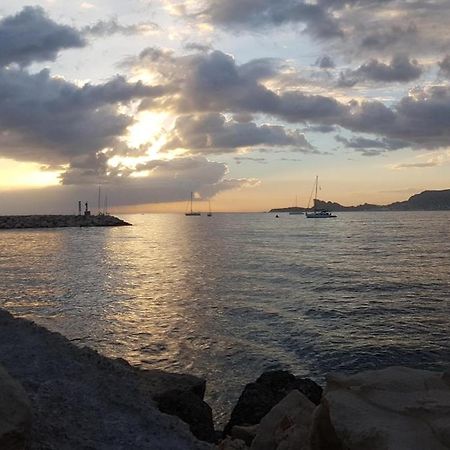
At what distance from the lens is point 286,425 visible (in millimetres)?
7348

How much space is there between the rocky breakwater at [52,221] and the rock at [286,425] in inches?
5745

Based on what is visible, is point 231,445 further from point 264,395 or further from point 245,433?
point 264,395

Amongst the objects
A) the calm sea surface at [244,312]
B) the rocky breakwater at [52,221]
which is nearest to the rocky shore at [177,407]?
the calm sea surface at [244,312]

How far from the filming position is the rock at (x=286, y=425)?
6.80 m

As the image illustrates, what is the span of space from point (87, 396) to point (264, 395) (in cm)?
432

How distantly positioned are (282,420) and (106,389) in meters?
3.98

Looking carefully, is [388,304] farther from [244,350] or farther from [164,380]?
[164,380]

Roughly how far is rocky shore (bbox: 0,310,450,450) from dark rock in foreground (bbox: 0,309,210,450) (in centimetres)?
2

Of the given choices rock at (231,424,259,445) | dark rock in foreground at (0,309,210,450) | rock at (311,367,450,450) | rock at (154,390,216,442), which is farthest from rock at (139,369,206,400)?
rock at (311,367,450,450)

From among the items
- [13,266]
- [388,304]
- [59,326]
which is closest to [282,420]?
[59,326]

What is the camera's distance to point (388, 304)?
94.7 ft

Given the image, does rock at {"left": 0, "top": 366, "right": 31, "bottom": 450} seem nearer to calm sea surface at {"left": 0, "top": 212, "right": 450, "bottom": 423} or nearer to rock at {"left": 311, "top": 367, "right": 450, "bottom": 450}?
rock at {"left": 311, "top": 367, "right": 450, "bottom": 450}

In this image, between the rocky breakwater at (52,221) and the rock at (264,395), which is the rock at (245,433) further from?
the rocky breakwater at (52,221)

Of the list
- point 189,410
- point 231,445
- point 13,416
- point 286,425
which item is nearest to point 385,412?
point 286,425
